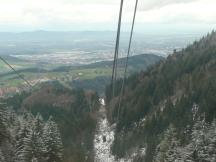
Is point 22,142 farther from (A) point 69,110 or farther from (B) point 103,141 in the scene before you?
(A) point 69,110

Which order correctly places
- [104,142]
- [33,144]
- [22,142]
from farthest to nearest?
[104,142] → [22,142] → [33,144]

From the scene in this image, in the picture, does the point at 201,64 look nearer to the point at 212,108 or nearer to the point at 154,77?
the point at 154,77

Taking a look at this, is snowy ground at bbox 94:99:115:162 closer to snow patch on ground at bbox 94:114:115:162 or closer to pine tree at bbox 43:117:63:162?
snow patch on ground at bbox 94:114:115:162

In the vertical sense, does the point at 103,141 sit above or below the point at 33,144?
below

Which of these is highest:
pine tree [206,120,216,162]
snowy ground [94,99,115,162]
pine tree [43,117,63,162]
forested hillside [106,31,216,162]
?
pine tree [206,120,216,162]

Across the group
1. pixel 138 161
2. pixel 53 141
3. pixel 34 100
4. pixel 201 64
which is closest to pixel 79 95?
pixel 34 100

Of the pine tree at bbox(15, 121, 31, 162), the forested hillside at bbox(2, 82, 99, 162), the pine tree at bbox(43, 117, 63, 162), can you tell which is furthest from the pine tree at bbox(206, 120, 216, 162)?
the forested hillside at bbox(2, 82, 99, 162)

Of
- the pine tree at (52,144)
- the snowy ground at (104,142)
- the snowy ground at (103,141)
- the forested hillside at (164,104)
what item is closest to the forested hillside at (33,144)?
the pine tree at (52,144)

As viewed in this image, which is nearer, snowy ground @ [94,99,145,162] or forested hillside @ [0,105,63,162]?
forested hillside @ [0,105,63,162]

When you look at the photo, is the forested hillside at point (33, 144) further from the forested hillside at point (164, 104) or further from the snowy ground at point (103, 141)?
the snowy ground at point (103, 141)

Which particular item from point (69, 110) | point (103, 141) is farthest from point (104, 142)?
point (69, 110)
